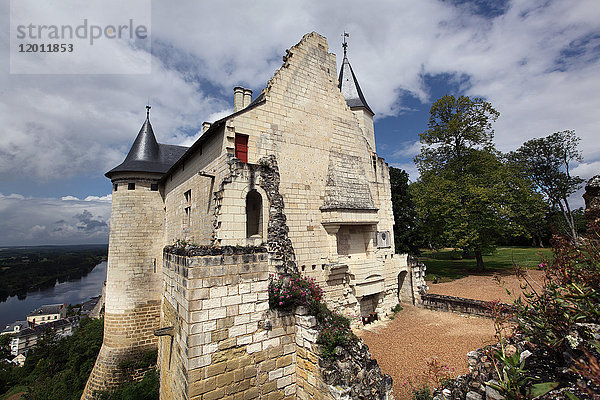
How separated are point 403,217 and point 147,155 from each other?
20917 millimetres

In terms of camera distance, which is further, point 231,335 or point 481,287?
point 481,287

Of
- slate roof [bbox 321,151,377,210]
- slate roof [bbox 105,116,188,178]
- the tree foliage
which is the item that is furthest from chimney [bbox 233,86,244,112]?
the tree foliage

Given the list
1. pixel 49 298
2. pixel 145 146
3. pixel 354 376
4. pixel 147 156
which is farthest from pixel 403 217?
pixel 49 298

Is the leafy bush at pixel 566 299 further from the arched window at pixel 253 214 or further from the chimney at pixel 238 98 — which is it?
the chimney at pixel 238 98

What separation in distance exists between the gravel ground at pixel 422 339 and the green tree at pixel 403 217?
9.89 meters

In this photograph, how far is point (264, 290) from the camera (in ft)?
16.8

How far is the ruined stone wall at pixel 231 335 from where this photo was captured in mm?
4359

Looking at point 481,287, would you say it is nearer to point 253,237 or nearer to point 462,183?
point 462,183

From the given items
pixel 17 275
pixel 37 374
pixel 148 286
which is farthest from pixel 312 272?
pixel 17 275

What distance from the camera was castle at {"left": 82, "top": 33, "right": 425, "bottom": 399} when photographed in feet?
15.3

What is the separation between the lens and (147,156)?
16.1m

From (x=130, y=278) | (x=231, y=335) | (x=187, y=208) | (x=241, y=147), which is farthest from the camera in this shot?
(x=130, y=278)

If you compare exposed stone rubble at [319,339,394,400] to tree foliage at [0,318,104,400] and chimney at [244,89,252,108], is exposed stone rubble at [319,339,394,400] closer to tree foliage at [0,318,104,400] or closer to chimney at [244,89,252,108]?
chimney at [244,89,252,108]

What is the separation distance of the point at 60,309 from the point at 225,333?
65.8 meters
